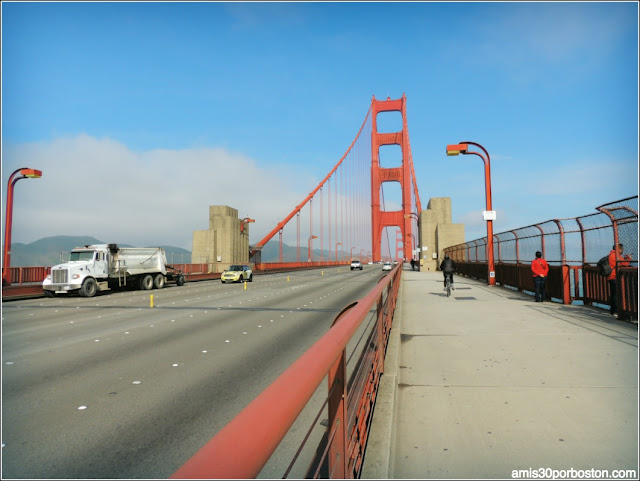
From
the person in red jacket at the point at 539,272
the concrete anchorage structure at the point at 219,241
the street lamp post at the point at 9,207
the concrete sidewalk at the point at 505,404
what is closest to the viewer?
the concrete sidewalk at the point at 505,404

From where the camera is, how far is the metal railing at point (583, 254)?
8.45 meters

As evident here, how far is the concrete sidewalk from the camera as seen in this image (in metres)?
2.88

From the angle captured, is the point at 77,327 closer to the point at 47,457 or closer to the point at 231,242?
the point at 47,457

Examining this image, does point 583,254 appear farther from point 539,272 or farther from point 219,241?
point 219,241

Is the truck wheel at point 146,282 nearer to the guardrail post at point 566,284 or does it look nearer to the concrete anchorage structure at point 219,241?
the concrete anchorage structure at point 219,241

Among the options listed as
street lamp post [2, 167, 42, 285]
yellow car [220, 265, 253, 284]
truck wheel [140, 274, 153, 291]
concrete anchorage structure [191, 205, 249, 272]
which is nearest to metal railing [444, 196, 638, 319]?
yellow car [220, 265, 253, 284]

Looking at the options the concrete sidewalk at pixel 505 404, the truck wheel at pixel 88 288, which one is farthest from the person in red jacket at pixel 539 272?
the truck wheel at pixel 88 288

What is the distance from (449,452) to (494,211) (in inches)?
718

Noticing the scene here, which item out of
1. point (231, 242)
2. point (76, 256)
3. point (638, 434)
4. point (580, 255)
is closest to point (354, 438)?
point (638, 434)

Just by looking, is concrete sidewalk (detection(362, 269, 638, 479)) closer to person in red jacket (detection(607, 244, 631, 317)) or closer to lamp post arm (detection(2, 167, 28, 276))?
person in red jacket (detection(607, 244, 631, 317))

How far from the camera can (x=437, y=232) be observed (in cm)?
4412

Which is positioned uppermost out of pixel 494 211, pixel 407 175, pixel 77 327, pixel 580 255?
pixel 407 175

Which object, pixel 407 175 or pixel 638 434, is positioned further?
pixel 407 175

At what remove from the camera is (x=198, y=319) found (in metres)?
10.9
